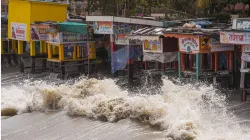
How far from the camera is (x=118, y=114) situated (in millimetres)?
12484

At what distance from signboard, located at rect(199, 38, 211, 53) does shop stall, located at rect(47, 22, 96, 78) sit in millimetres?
5900

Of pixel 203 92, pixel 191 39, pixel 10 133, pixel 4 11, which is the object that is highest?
pixel 4 11

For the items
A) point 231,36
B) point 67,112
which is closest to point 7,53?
point 67,112

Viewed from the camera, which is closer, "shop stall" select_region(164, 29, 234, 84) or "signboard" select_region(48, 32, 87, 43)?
"shop stall" select_region(164, 29, 234, 84)

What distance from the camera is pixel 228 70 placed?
14.2 meters

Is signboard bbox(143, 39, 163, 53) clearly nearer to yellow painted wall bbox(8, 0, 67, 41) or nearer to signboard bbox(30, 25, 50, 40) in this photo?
signboard bbox(30, 25, 50, 40)

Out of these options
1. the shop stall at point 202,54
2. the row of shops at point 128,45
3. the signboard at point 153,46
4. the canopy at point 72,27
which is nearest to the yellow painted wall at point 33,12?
the row of shops at point 128,45

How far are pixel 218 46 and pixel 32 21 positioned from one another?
30.2 ft

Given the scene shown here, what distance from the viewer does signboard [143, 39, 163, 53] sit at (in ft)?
49.6

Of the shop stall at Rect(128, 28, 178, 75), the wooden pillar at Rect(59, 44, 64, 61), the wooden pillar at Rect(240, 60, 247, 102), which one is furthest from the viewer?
the wooden pillar at Rect(59, 44, 64, 61)

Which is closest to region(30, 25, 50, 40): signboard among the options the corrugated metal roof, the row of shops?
the row of shops

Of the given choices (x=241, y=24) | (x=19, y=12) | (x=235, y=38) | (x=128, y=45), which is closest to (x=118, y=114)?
(x=235, y=38)

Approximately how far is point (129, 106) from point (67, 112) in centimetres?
209

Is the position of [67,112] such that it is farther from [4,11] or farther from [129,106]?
[4,11]
